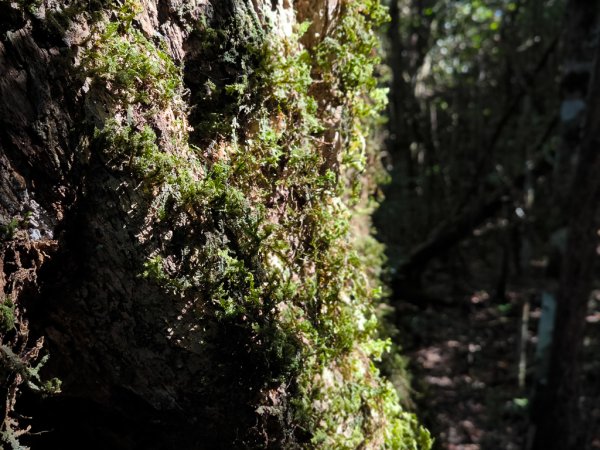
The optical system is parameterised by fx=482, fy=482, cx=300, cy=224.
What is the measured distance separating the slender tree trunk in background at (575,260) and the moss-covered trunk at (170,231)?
380cm

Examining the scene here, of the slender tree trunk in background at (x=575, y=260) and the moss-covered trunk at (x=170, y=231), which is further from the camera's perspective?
the slender tree trunk in background at (x=575, y=260)

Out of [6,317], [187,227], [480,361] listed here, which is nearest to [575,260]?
[187,227]

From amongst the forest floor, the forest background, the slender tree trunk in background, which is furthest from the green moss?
the slender tree trunk in background

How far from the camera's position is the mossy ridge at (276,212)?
144cm

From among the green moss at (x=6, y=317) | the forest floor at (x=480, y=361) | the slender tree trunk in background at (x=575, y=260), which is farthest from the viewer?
the forest floor at (x=480, y=361)

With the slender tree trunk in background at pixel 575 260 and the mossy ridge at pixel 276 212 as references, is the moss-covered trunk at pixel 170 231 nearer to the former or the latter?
the mossy ridge at pixel 276 212

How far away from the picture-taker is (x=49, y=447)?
1732mm

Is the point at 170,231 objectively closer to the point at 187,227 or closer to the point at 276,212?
the point at 187,227

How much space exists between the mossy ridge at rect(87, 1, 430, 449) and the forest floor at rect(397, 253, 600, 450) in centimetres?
367

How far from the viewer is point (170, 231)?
1457mm

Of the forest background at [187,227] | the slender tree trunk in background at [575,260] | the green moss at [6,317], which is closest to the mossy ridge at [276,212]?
the forest background at [187,227]

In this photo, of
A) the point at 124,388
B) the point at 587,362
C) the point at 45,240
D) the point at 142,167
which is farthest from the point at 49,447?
the point at 587,362

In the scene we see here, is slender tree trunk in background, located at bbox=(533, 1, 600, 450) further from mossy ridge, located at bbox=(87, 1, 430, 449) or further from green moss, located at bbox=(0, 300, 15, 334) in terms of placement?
green moss, located at bbox=(0, 300, 15, 334)

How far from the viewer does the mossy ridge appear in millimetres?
1438
